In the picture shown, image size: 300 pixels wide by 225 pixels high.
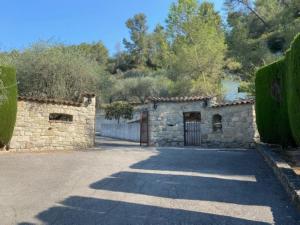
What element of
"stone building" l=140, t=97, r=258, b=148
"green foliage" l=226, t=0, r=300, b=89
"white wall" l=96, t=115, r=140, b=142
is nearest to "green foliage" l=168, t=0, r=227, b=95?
"green foliage" l=226, t=0, r=300, b=89

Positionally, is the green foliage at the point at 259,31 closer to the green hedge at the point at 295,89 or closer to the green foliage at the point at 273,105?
the green foliage at the point at 273,105

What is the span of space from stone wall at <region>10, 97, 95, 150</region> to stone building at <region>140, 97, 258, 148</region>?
366 centimetres

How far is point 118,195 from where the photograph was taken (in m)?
5.91

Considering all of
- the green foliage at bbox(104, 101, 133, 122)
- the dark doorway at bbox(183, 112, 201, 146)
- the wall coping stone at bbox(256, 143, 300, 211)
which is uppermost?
the green foliage at bbox(104, 101, 133, 122)

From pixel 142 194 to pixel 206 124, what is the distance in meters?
11.7

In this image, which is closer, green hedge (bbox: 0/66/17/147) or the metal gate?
green hedge (bbox: 0/66/17/147)

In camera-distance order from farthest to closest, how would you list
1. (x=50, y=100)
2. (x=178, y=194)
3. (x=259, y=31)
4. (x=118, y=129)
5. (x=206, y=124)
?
(x=259, y=31) → (x=118, y=129) → (x=206, y=124) → (x=50, y=100) → (x=178, y=194)

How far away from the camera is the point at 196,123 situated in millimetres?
18375

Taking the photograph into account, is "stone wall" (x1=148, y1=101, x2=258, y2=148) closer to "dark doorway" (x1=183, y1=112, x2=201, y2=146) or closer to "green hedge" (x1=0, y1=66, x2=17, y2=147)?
"dark doorway" (x1=183, y1=112, x2=201, y2=146)

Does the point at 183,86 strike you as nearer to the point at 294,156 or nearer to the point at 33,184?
the point at 294,156

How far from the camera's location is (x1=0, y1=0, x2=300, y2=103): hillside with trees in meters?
17.8

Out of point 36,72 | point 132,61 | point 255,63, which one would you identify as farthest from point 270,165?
point 132,61

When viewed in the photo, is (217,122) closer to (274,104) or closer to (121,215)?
(274,104)

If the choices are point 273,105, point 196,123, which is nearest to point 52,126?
point 196,123
